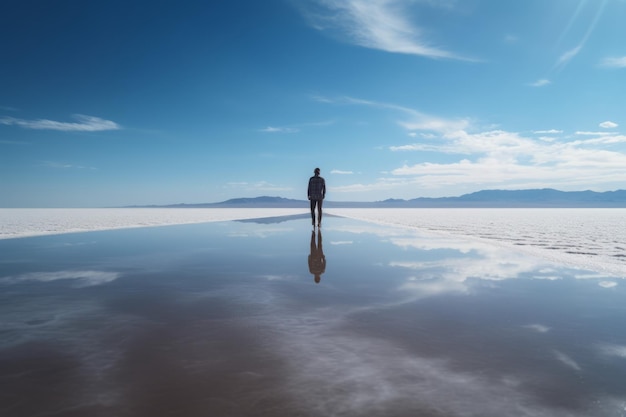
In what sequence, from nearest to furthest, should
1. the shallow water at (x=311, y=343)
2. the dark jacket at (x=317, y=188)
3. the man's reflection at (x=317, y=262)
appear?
the shallow water at (x=311, y=343) < the man's reflection at (x=317, y=262) < the dark jacket at (x=317, y=188)

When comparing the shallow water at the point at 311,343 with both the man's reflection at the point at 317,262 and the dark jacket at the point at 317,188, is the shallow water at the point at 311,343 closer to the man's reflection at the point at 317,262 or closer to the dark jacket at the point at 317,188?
the man's reflection at the point at 317,262

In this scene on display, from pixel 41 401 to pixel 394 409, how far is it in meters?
1.68

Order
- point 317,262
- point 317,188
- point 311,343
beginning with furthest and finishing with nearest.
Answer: point 317,188, point 317,262, point 311,343

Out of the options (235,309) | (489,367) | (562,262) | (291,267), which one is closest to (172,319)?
(235,309)

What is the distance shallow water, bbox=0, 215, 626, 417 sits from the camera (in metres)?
2.04

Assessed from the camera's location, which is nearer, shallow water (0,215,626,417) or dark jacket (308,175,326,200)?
shallow water (0,215,626,417)

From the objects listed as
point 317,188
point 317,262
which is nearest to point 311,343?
point 317,262

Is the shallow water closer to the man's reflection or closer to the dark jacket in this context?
the man's reflection

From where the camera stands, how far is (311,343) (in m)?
2.87

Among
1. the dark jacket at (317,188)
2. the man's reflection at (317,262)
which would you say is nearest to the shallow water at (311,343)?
the man's reflection at (317,262)

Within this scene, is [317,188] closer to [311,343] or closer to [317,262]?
[317,262]

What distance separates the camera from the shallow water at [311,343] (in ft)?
6.69

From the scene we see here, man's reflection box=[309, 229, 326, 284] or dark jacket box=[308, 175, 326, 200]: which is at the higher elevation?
dark jacket box=[308, 175, 326, 200]

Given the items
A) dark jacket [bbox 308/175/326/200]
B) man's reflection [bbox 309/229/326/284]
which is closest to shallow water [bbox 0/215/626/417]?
man's reflection [bbox 309/229/326/284]
